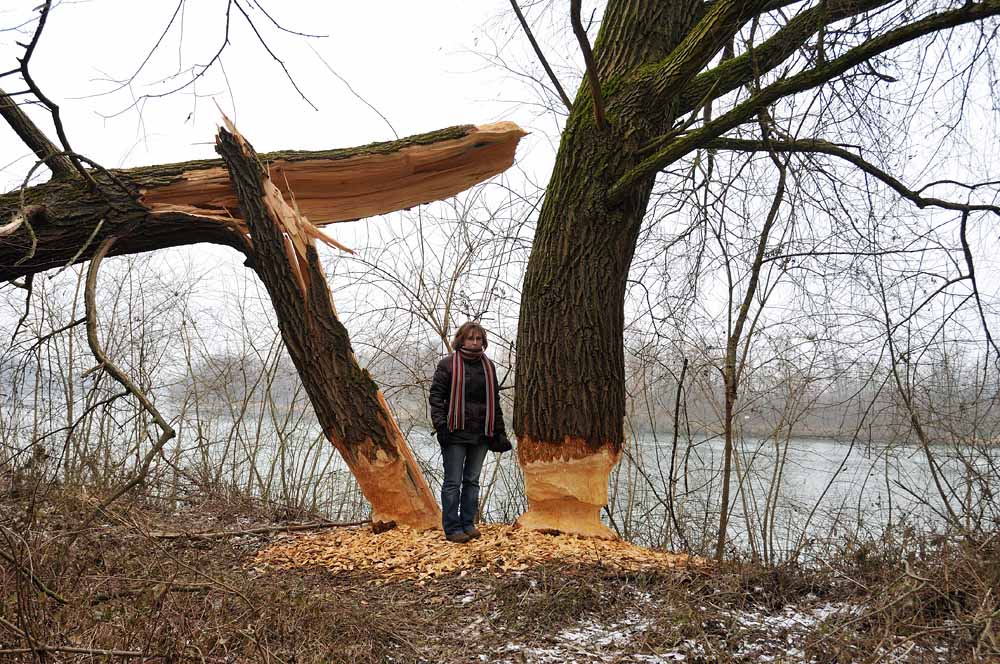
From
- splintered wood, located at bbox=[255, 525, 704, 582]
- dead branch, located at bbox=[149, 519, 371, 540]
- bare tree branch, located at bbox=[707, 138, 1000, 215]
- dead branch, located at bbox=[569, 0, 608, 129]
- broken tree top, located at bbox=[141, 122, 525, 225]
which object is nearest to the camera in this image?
dead branch, located at bbox=[569, 0, 608, 129]

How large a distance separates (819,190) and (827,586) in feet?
8.37

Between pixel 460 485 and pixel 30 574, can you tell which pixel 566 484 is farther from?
pixel 30 574

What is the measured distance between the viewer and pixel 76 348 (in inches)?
253

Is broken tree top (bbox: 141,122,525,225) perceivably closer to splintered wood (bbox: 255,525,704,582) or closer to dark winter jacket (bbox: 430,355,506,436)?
dark winter jacket (bbox: 430,355,506,436)

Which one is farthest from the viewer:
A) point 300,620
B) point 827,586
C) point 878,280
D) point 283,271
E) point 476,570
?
point 283,271

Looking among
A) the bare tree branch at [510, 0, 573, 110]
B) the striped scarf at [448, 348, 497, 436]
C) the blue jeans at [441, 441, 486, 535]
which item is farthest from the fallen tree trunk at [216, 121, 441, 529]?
the bare tree branch at [510, 0, 573, 110]

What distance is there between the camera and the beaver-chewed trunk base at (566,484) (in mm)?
4676

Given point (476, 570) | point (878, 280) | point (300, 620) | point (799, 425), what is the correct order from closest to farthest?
point (300, 620), point (476, 570), point (878, 280), point (799, 425)

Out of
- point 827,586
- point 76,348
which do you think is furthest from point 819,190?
point 76,348

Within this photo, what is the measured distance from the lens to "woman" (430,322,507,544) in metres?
4.72

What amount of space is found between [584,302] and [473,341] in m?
0.77

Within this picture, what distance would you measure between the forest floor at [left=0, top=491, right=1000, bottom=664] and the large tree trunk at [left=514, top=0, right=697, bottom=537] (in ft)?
1.33

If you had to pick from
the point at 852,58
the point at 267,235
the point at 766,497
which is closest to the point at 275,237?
the point at 267,235

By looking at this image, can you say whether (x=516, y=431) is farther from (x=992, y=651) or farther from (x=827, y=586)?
(x=992, y=651)
